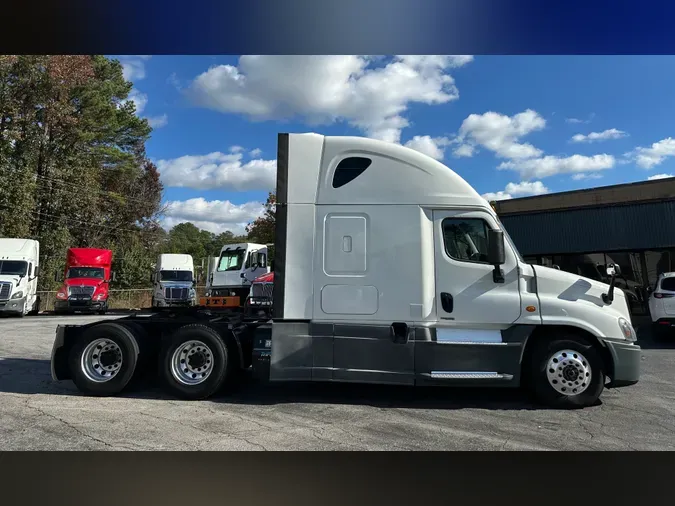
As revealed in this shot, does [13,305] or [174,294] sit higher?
[174,294]

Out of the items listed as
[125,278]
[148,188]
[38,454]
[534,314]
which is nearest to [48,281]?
[125,278]

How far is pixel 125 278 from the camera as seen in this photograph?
3525cm

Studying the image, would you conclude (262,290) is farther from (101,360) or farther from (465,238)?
(465,238)

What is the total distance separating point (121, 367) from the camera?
6.67 meters

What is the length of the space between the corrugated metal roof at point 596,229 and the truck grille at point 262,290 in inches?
578

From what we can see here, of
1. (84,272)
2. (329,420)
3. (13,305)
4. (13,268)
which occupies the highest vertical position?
(84,272)

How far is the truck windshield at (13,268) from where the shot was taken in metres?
20.1

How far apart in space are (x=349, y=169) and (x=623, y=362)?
14.2 feet

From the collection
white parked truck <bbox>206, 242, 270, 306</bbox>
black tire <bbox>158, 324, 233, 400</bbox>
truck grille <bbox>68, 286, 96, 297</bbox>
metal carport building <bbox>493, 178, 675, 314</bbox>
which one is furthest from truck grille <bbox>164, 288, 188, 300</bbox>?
black tire <bbox>158, 324, 233, 400</bbox>

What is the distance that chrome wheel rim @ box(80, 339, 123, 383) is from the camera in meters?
6.72

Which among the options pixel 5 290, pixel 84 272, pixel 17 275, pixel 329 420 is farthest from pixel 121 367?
pixel 84 272

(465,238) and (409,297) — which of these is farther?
(465,238)
